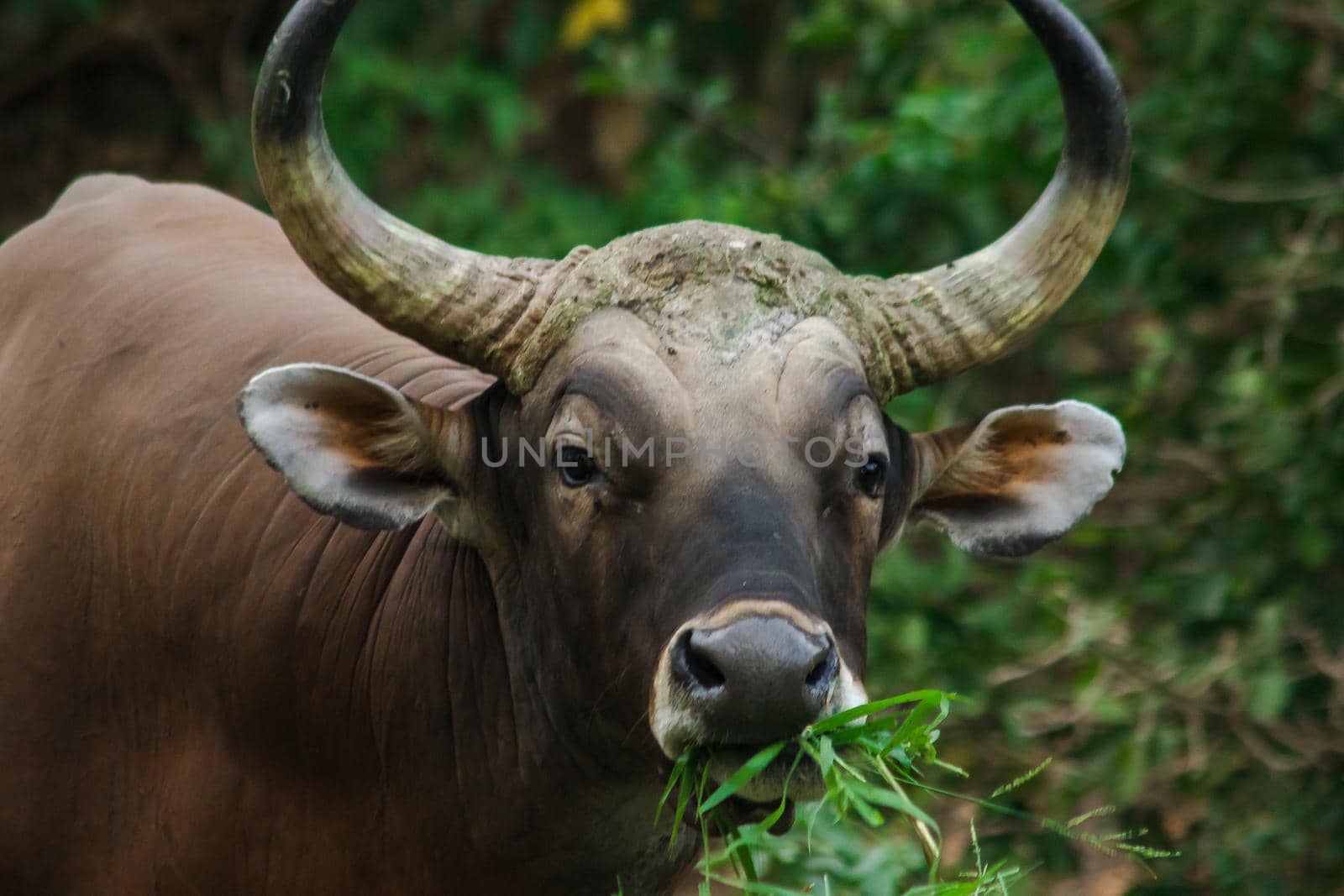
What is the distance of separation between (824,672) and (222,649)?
1563 millimetres

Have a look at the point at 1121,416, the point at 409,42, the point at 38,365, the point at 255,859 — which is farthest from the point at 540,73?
the point at 255,859

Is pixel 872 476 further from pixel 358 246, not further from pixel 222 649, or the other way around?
pixel 222 649

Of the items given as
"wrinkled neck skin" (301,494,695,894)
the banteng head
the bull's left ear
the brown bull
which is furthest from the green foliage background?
the banteng head

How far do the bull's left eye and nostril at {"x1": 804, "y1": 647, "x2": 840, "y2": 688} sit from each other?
0.56 m

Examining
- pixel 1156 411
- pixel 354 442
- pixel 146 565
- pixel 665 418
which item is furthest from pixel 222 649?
pixel 1156 411

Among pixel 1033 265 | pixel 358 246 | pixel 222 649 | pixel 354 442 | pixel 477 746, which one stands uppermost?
pixel 358 246

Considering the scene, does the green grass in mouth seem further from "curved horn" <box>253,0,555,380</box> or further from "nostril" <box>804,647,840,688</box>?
"curved horn" <box>253,0,555,380</box>

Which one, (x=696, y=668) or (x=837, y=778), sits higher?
(x=696, y=668)

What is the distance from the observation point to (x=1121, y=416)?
7.46m

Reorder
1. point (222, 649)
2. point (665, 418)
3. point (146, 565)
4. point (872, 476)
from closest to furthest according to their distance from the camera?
1. point (665, 418)
2. point (872, 476)
3. point (222, 649)
4. point (146, 565)

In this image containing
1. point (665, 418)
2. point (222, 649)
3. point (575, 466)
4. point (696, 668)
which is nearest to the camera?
point (696, 668)

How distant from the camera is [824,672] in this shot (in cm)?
340

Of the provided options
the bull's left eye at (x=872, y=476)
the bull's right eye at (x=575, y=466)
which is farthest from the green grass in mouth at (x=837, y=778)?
the bull's right eye at (x=575, y=466)

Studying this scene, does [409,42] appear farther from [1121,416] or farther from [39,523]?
[39,523]
